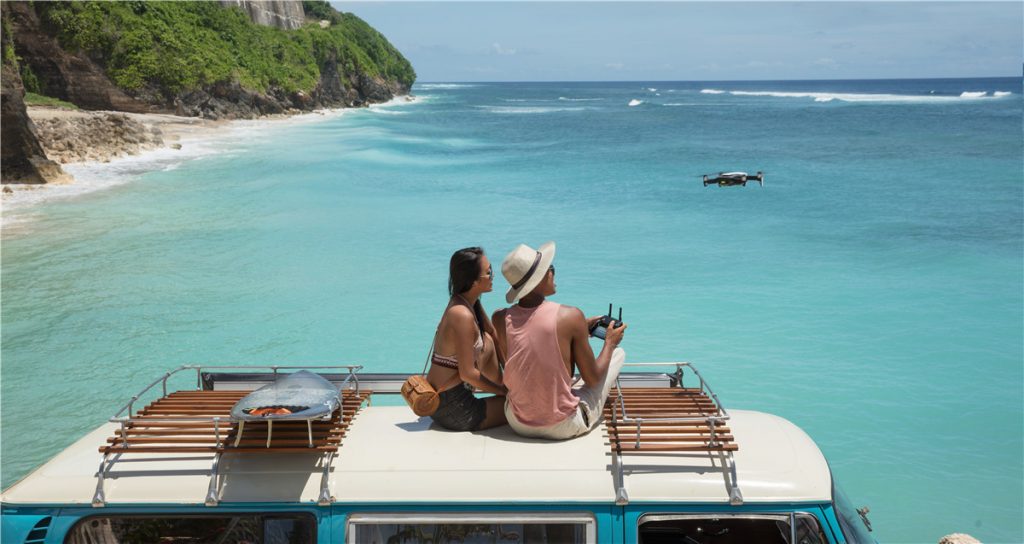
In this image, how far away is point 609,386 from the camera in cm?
531

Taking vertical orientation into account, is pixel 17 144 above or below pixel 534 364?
below

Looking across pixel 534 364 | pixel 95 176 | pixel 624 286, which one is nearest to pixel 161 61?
pixel 95 176

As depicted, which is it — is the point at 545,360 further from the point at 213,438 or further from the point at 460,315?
the point at 213,438

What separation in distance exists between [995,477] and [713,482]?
26.8ft

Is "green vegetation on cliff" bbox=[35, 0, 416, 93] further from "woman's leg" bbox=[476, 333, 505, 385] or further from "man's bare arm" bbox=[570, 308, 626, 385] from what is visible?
"man's bare arm" bbox=[570, 308, 626, 385]

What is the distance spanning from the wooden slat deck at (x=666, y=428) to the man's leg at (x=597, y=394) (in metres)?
0.07

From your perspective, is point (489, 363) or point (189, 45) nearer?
point (489, 363)

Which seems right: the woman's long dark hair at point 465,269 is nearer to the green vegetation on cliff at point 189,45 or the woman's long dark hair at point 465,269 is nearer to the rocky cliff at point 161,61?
the rocky cliff at point 161,61

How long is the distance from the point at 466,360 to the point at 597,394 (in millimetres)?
792

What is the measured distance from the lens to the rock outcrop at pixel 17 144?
92.9 feet

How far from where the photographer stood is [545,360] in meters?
5.11

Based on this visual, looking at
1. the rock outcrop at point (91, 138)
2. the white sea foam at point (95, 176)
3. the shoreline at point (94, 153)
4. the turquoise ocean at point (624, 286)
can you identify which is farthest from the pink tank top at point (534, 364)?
the rock outcrop at point (91, 138)

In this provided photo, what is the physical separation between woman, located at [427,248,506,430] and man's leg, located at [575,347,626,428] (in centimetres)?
50

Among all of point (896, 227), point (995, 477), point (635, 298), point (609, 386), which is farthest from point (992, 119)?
point (609, 386)
